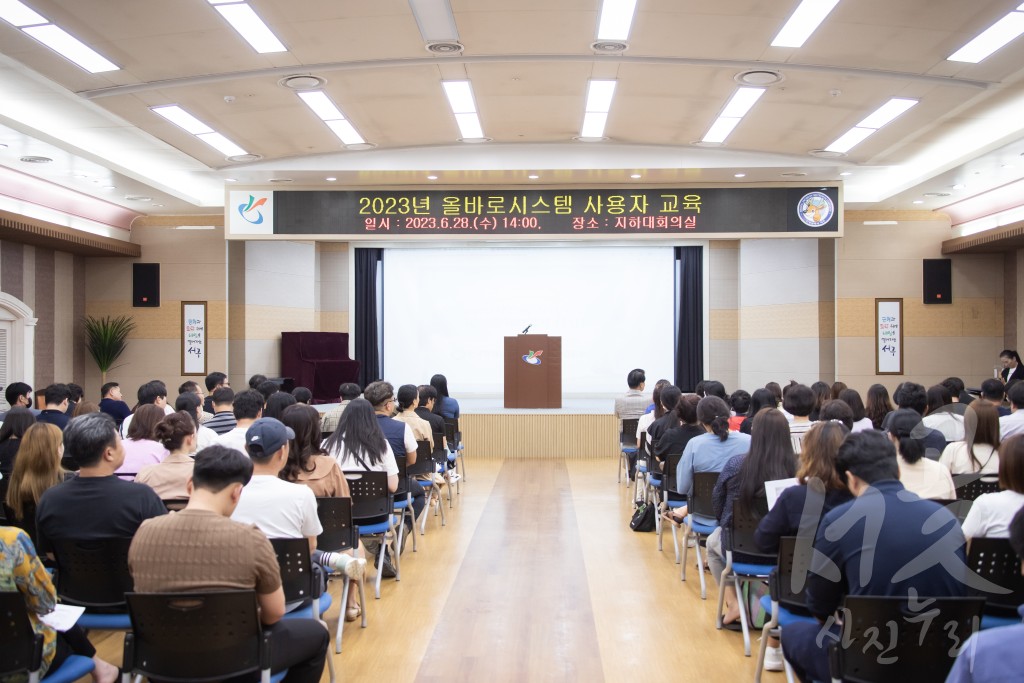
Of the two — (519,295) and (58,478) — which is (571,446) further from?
(58,478)

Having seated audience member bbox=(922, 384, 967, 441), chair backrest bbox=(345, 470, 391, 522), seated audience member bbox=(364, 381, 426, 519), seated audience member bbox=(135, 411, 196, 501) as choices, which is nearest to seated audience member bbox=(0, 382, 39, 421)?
seated audience member bbox=(364, 381, 426, 519)

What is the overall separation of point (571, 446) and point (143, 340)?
681cm

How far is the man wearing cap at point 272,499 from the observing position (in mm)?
3229

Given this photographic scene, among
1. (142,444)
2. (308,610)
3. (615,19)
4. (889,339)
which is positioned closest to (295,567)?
(308,610)

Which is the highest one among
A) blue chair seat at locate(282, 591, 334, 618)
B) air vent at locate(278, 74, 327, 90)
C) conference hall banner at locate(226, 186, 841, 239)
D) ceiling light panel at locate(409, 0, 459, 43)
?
ceiling light panel at locate(409, 0, 459, 43)

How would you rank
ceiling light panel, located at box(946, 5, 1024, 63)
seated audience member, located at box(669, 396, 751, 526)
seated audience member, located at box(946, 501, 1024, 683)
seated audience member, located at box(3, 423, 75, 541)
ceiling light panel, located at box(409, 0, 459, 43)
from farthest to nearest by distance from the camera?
ceiling light panel, located at box(946, 5, 1024, 63) < ceiling light panel, located at box(409, 0, 459, 43) < seated audience member, located at box(669, 396, 751, 526) < seated audience member, located at box(3, 423, 75, 541) < seated audience member, located at box(946, 501, 1024, 683)

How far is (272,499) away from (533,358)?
8217 millimetres

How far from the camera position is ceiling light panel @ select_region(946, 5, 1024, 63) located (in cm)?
555

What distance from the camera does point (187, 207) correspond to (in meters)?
11.4

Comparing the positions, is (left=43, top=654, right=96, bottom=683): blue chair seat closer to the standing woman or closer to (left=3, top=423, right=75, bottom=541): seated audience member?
(left=3, top=423, right=75, bottom=541): seated audience member

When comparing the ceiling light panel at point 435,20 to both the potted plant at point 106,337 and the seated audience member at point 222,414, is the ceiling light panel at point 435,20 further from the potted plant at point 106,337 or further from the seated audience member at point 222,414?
the potted plant at point 106,337

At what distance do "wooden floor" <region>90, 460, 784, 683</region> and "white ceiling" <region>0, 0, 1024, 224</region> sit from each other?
3932mm

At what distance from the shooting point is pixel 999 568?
9.80 feet

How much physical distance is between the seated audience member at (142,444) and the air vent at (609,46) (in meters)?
4.16
